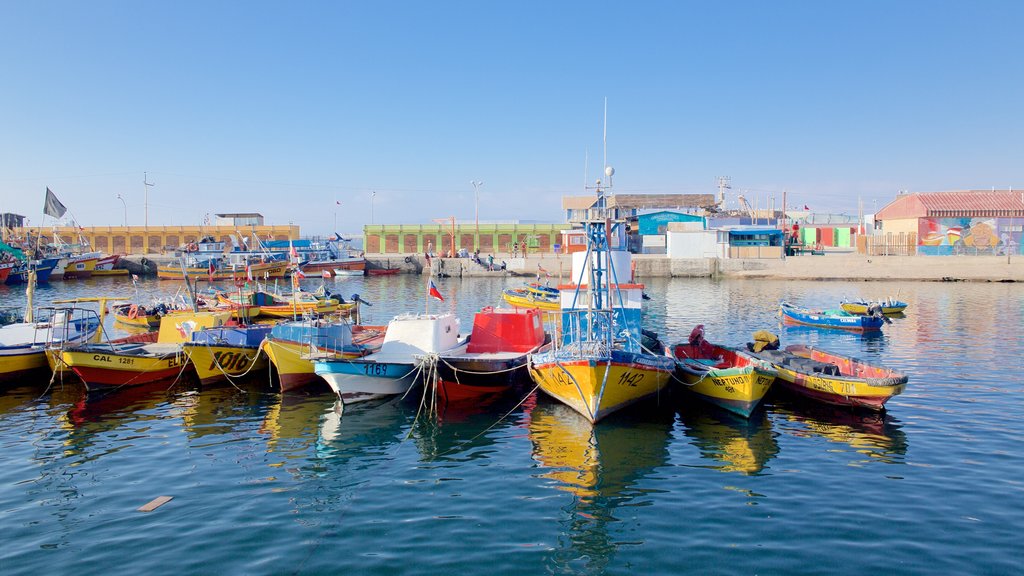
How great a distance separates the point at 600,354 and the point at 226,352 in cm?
1469

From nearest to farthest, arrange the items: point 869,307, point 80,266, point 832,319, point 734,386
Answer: point 734,386 → point 832,319 → point 869,307 → point 80,266

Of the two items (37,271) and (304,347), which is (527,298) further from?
(37,271)

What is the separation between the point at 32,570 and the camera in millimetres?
11570

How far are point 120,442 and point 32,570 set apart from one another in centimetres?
787

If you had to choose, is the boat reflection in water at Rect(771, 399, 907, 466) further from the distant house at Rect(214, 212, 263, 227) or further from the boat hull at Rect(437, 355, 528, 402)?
the distant house at Rect(214, 212, 263, 227)

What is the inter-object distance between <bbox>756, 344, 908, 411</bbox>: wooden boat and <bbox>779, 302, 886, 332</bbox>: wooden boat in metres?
18.6

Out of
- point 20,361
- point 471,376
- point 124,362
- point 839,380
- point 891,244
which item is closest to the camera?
point 839,380

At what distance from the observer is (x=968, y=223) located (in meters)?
79.1

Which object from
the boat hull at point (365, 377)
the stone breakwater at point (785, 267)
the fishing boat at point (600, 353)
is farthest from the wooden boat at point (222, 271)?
the fishing boat at point (600, 353)

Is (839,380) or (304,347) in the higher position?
(304,347)

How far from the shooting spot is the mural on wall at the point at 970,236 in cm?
7681

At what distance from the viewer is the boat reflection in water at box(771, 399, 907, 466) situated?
1762cm

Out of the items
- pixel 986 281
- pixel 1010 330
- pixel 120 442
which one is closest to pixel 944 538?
pixel 120 442

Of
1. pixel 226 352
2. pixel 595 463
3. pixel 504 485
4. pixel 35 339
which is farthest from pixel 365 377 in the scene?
pixel 35 339
